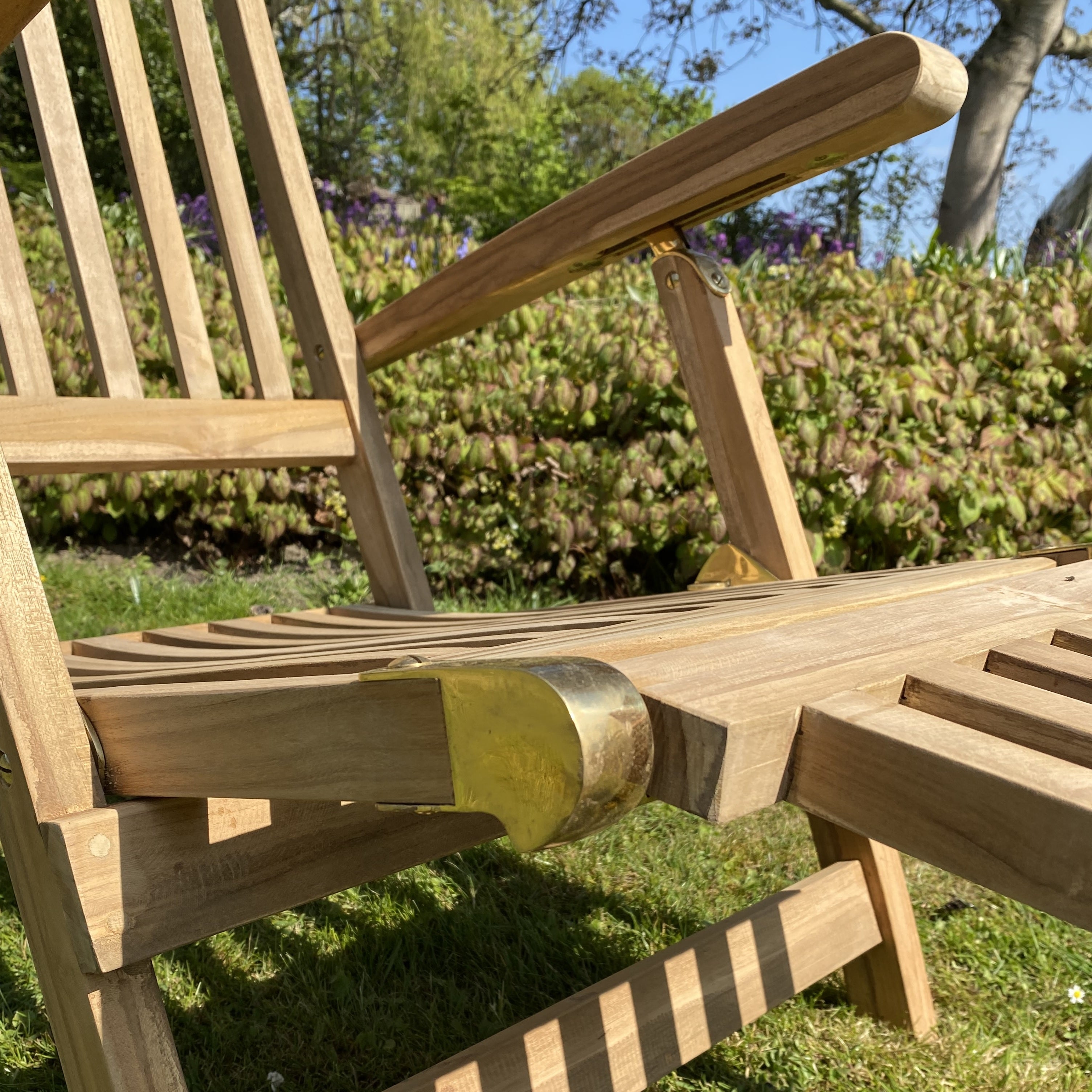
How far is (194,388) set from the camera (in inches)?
50.3

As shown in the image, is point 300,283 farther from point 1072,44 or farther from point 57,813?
point 1072,44

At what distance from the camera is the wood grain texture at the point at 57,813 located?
679mm

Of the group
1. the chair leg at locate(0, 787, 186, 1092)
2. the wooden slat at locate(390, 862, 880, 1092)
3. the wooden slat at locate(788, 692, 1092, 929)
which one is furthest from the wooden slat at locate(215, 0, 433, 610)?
the wooden slat at locate(788, 692, 1092, 929)

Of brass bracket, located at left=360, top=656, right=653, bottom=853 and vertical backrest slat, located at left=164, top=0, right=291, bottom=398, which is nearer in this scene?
brass bracket, located at left=360, top=656, right=653, bottom=853

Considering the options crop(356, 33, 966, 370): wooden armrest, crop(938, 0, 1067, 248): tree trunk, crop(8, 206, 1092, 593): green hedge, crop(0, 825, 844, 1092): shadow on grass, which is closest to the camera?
crop(356, 33, 966, 370): wooden armrest

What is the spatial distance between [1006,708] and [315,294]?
1.06 metres

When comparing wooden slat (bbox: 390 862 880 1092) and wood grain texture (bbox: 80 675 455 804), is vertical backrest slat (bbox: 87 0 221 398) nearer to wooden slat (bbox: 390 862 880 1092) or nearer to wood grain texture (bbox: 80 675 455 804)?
wood grain texture (bbox: 80 675 455 804)

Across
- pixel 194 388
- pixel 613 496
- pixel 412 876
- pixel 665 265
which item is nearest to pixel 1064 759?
pixel 665 265

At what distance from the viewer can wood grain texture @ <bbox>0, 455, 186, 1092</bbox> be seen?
679mm

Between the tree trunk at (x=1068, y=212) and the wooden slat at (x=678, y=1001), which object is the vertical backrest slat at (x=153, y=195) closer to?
the wooden slat at (x=678, y=1001)

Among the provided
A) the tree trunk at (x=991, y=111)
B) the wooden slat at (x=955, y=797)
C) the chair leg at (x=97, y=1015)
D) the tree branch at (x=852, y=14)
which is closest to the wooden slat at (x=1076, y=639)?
the wooden slat at (x=955, y=797)

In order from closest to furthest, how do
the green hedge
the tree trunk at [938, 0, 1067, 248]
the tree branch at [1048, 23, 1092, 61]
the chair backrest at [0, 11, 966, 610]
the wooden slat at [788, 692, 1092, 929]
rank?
the wooden slat at [788, 692, 1092, 929]
the chair backrest at [0, 11, 966, 610]
the green hedge
the tree trunk at [938, 0, 1067, 248]
the tree branch at [1048, 23, 1092, 61]

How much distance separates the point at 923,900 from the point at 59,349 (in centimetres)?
256

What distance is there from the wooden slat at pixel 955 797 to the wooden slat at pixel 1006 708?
0.03m
